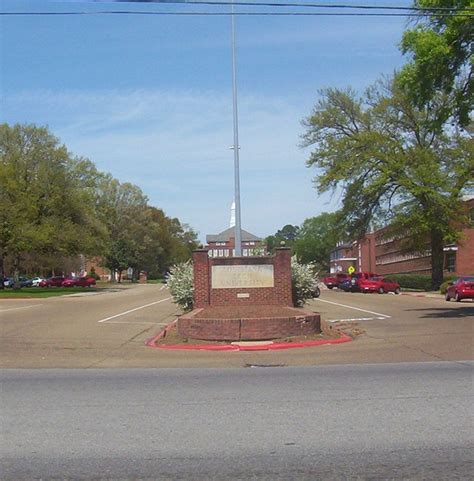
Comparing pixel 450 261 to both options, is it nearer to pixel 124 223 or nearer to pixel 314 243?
pixel 124 223

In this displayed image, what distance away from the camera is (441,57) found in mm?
22609

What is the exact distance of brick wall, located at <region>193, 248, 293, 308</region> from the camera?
23094 millimetres

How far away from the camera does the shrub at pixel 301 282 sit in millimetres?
25031

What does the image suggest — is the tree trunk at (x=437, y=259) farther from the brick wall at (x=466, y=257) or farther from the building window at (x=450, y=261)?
the building window at (x=450, y=261)

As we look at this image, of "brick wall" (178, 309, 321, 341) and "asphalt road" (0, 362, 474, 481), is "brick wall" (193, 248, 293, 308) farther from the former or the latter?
"asphalt road" (0, 362, 474, 481)

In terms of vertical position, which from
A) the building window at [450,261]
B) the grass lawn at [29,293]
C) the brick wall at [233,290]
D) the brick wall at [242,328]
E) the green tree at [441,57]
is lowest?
the brick wall at [242,328]

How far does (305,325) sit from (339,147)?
36.6 metres

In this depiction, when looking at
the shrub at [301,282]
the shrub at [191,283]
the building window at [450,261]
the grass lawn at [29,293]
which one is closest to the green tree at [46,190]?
the grass lawn at [29,293]

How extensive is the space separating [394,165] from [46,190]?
103ft

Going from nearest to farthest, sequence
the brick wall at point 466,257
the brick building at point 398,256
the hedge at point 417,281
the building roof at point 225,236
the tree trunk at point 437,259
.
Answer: the tree trunk at point 437,259, the hedge at point 417,281, the brick building at point 398,256, the brick wall at point 466,257, the building roof at point 225,236

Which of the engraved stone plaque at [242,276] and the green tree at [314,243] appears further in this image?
the green tree at [314,243]

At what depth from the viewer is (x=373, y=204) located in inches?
2112

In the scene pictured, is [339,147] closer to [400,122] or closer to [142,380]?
[400,122]

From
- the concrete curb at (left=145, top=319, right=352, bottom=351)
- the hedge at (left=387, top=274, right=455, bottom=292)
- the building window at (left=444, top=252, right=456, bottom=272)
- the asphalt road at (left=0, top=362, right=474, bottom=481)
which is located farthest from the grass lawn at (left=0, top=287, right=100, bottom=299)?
the asphalt road at (left=0, top=362, right=474, bottom=481)
